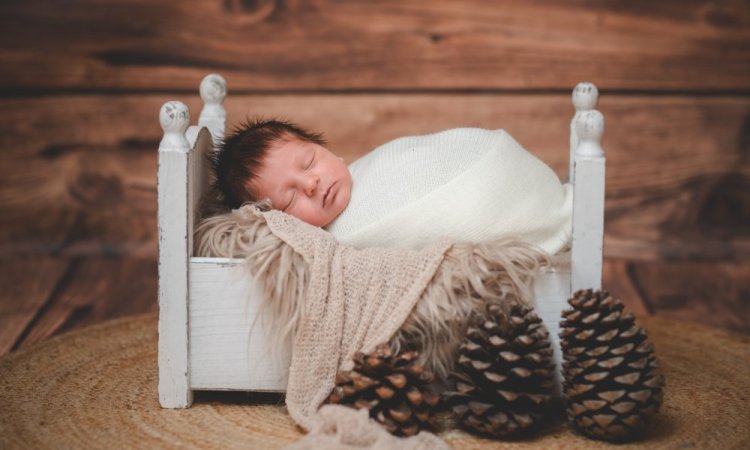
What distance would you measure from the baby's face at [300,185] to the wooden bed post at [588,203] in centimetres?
37

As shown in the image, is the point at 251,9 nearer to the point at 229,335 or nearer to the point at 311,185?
the point at 311,185

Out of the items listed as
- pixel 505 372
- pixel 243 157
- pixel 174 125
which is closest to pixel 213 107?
pixel 243 157

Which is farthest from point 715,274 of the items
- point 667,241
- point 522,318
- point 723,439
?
point 522,318

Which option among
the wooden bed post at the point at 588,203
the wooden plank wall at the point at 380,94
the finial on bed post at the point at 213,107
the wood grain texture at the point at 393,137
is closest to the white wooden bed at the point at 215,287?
the wooden bed post at the point at 588,203

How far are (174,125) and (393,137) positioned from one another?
42.9 inches

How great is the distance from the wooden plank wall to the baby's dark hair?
2.63 feet

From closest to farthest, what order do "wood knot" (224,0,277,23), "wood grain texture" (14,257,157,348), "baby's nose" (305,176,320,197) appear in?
"baby's nose" (305,176,320,197) → "wood grain texture" (14,257,157,348) → "wood knot" (224,0,277,23)

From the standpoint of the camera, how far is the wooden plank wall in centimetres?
219

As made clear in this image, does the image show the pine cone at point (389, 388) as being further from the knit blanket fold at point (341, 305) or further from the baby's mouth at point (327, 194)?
the baby's mouth at point (327, 194)

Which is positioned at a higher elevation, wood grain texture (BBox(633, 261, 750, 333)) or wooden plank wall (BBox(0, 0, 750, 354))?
wooden plank wall (BBox(0, 0, 750, 354))

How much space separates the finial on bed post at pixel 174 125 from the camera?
1.20 meters

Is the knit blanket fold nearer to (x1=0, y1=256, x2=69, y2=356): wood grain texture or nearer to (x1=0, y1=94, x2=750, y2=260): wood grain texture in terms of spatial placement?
(x1=0, y1=256, x2=69, y2=356): wood grain texture

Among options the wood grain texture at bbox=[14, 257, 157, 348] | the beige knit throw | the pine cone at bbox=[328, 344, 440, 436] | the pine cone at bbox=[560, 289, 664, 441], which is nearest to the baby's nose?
the beige knit throw

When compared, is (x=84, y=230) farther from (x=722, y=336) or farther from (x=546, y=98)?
(x=722, y=336)
